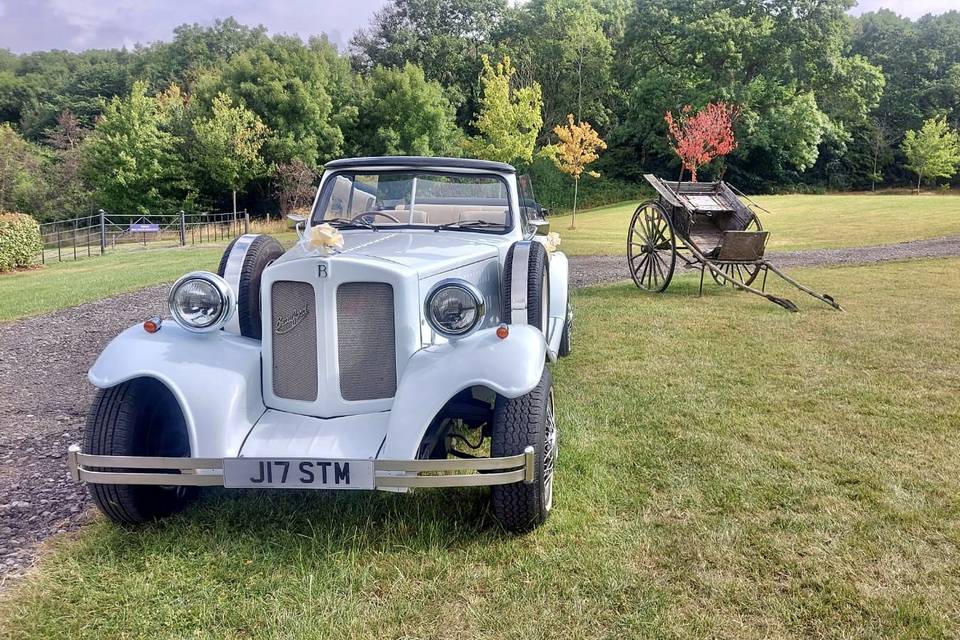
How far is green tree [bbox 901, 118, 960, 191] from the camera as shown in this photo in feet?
128

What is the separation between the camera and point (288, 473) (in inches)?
103

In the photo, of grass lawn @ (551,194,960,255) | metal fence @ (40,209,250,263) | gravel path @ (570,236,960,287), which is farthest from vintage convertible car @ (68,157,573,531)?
metal fence @ (40,209,250,263)

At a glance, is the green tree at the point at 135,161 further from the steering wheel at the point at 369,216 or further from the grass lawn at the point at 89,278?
the steering wheel at the point at 369,216

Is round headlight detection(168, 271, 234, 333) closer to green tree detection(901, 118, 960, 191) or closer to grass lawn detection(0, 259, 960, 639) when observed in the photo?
grass lawn detection(0, 259, 960, 639)

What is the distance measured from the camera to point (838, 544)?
284cm

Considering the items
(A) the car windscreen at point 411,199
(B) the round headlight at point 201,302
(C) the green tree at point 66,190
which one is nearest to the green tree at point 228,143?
(C) the green tree at point 66,190

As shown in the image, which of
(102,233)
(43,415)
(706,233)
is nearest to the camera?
(43,415)

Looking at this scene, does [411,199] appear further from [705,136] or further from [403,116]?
[403,116]

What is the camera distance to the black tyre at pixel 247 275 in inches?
139

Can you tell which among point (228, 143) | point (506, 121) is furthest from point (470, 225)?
point (228, 143)

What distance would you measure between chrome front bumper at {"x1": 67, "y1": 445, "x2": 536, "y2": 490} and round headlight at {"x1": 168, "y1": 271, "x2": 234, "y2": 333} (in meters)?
0.76

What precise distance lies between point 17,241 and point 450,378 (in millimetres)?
19773

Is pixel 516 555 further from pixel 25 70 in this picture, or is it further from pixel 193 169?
pixel 25 70

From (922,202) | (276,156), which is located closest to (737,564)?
(922,202)
